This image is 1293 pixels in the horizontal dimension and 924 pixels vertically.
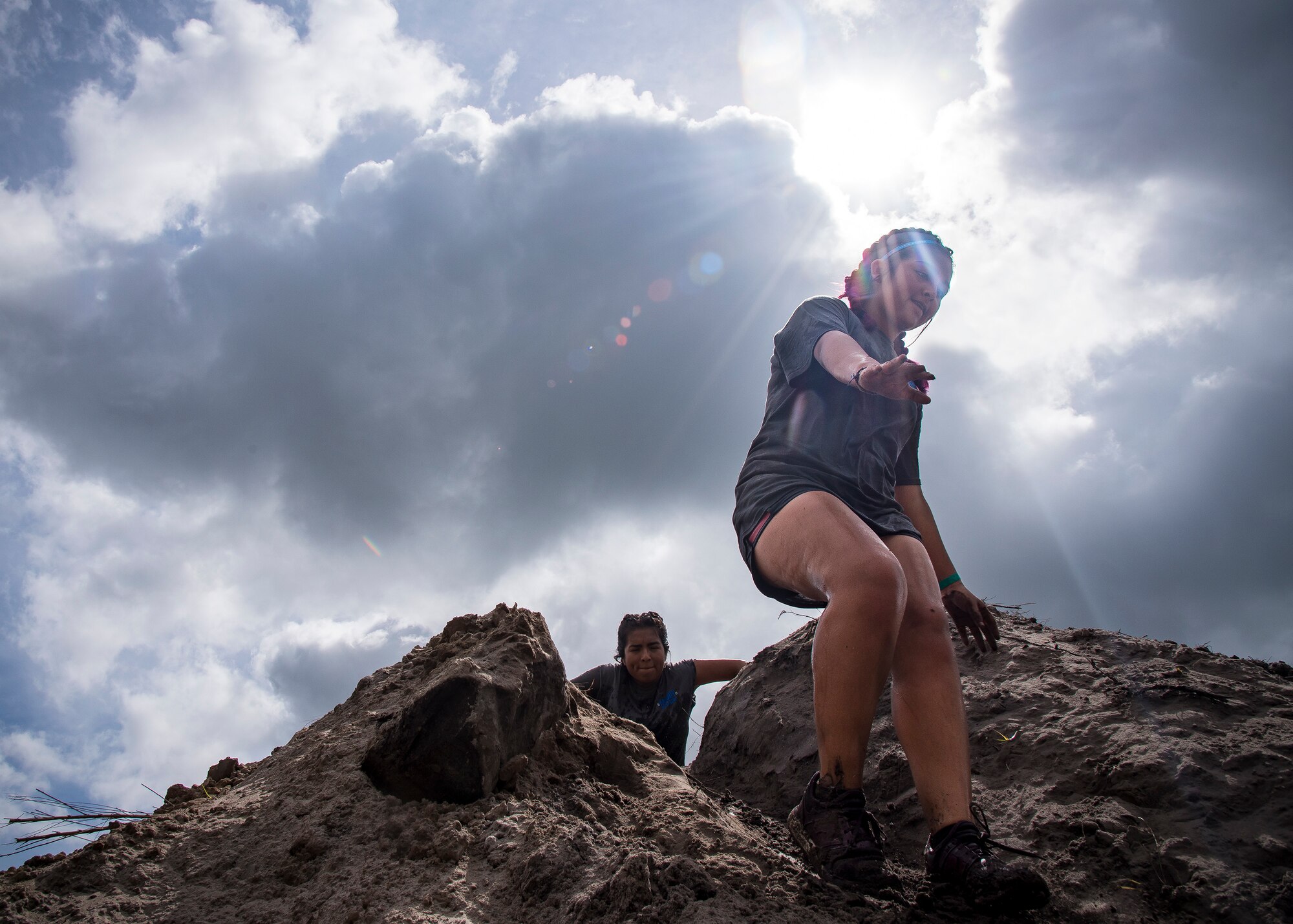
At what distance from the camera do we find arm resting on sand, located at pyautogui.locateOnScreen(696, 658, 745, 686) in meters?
4.77

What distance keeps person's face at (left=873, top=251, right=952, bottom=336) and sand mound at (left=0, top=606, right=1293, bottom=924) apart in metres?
1.47

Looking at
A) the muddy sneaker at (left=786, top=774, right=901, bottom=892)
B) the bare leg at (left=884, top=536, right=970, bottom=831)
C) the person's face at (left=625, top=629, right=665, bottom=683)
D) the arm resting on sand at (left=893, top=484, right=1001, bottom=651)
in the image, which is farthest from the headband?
the person's face at (left=625, top=629, right=665, bottom=683)

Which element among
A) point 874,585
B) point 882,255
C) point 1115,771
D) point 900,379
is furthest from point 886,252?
point 1115,771

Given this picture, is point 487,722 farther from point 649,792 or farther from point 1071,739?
point 1071,739

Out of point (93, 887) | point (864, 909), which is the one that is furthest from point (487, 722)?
point (864, 909)

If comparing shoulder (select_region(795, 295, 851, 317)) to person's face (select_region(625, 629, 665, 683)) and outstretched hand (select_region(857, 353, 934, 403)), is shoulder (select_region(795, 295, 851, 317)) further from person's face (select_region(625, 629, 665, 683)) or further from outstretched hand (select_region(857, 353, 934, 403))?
person's face (select_region(625, 629, 665, 683))

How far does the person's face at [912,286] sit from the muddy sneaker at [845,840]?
1657mm

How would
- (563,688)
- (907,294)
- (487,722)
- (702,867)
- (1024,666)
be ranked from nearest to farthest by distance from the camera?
1. (702,867)
2. (487,722)
3. (563,688)
4. (907,294)
5. (1024,666)

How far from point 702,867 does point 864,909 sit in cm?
39

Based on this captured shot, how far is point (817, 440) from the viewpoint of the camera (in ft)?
7.75

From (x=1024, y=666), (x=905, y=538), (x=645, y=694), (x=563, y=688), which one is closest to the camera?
(x=905, y=538)

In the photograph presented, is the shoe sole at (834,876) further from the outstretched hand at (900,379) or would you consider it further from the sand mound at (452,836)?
the outstretched hand at (900,379)

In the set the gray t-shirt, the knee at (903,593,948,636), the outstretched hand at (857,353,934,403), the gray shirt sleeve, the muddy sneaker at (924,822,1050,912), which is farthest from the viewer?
the gray t-shirt

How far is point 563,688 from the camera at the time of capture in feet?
8.05
